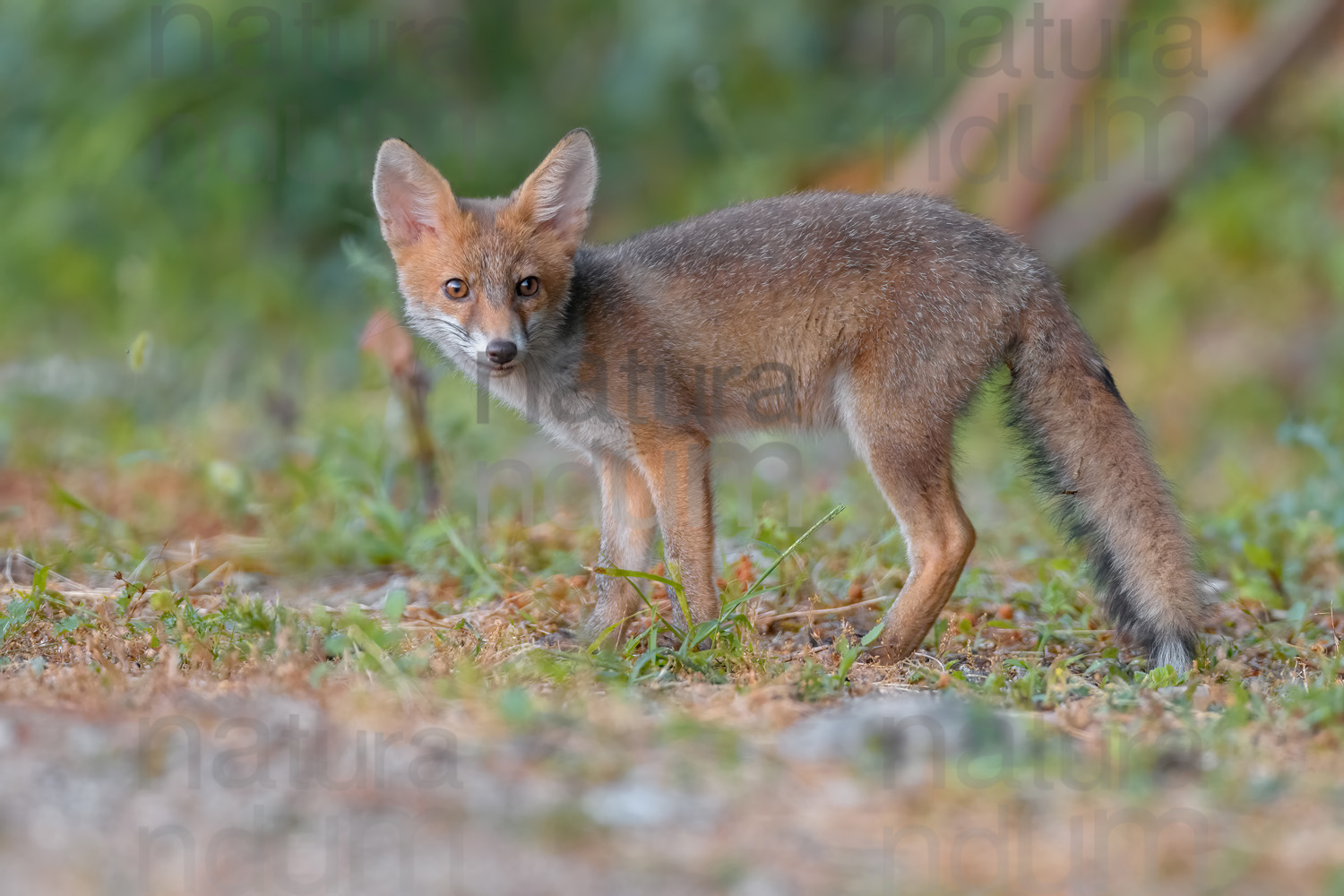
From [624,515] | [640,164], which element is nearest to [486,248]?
[624,515]

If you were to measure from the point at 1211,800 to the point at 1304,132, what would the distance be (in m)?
9.15

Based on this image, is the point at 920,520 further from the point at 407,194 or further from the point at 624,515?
the point at 407,194

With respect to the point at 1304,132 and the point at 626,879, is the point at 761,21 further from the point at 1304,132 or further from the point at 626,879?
the point at 626,879

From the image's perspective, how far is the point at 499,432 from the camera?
8.05m

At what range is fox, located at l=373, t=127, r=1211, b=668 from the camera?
4.31 meters

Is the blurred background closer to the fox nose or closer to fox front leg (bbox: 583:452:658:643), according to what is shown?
fox front leg (bbox: 583:452:658:643)

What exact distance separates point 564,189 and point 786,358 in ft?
3.43

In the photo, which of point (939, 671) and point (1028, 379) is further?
point (1028, 379)

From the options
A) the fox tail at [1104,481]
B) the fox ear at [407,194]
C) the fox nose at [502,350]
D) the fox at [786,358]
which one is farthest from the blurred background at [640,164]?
the fox tail at [1104,481]

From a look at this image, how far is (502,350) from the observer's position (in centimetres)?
431

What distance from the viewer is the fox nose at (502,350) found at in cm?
431

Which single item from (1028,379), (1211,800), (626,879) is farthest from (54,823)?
(1028,379)

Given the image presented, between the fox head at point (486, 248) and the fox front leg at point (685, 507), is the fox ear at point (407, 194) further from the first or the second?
the fox front leg at point (685, 507)

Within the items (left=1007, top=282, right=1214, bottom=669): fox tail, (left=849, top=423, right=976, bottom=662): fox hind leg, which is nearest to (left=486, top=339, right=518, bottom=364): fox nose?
(left=849, top=423, right=976, bottom=662): fox hind leg
